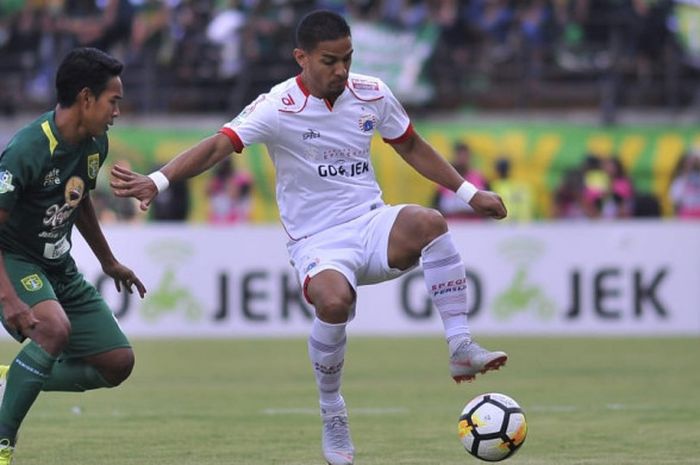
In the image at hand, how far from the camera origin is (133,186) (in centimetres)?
773

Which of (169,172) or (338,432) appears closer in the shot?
(169,172)

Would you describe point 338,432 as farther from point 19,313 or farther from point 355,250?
point 19,313

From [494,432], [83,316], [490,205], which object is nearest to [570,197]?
[490,205]

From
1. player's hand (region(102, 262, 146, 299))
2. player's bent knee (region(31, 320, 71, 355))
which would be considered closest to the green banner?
player's hand (region(102, 262, 146, 299))

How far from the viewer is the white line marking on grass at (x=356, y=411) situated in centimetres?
1143

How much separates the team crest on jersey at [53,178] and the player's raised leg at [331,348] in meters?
1.50

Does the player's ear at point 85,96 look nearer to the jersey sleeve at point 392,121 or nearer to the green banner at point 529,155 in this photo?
the jersey sleeve at point 392,121

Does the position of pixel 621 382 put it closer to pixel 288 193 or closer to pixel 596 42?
pixel 288 193

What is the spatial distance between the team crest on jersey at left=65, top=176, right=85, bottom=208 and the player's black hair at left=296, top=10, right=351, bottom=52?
4.94ft

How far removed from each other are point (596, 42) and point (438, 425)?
13327 mm

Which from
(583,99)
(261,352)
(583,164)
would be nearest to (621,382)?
(261,352)

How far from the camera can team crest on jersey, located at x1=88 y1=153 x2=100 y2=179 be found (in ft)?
26.0

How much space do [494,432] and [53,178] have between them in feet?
8.89

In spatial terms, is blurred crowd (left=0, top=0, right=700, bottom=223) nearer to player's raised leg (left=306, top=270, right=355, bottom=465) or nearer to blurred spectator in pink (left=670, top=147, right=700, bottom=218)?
blurred spectator in pink (left=670, top=147, right=700, bottom=218)
